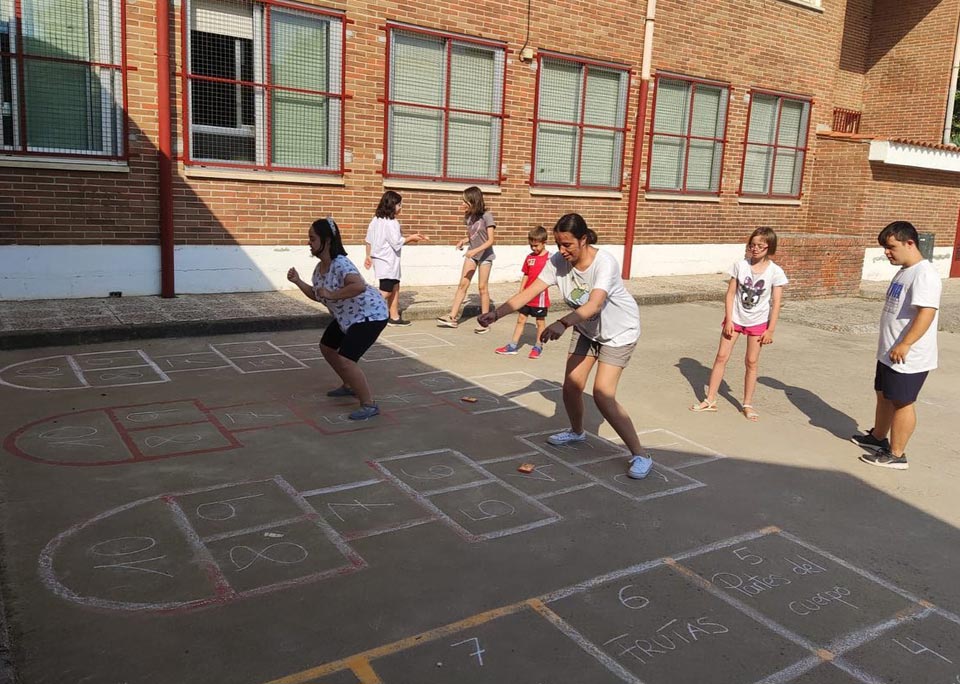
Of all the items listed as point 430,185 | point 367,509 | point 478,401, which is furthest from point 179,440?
point 430,185

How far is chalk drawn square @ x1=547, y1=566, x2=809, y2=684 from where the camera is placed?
11.0 feet

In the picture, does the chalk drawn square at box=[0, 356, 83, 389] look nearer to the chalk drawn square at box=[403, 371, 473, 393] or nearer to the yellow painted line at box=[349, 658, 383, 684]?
the chalk drawn square at box=[403, 371, 473, 393]

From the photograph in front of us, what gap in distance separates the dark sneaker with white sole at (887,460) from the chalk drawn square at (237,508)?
4165 mm

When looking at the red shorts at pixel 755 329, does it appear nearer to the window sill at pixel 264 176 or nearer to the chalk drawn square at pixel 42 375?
the chalk drawn square at pixel 42 375

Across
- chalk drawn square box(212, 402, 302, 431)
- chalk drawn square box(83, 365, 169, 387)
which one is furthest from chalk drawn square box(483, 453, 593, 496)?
chalk drawn square box(83, 365, 169, 387)

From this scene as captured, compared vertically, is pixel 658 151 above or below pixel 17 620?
above

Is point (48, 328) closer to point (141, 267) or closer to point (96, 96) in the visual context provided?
point (141, 267)

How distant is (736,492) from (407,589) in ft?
8.23

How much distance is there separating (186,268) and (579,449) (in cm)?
695

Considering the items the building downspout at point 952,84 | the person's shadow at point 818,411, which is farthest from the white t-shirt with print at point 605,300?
the building downspout at point 952,84

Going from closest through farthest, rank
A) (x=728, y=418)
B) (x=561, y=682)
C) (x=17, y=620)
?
1. (x=561, y=682)
2. (x=17, y=620)
3. (x=728, y=418)

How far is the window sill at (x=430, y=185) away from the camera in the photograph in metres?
12.6

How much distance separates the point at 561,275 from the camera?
5.56 metres

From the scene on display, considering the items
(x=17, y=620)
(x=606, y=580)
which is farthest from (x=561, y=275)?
(x=17, y=620)
